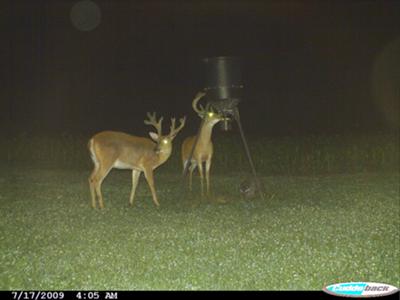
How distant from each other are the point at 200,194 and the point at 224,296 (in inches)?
161

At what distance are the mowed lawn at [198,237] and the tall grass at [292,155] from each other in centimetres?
168

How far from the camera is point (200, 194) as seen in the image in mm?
7418

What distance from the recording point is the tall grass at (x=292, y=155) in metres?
9.83

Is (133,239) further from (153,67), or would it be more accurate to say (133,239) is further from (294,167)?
(153,67)

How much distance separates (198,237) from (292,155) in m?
5.22

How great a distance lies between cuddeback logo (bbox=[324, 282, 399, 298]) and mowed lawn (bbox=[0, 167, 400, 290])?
1.80 m

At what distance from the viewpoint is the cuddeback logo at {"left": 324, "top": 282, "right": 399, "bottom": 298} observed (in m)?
1.90

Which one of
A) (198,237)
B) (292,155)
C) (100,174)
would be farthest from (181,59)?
(198,237)

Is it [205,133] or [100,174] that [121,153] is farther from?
[205,133]

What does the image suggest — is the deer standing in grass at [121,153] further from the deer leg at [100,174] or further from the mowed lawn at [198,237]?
the mowed lawn at [198,237]

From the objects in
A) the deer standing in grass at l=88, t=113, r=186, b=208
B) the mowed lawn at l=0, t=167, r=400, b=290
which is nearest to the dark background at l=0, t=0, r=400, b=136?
the mowed lawn at l=0, t=167, r=400, b=290

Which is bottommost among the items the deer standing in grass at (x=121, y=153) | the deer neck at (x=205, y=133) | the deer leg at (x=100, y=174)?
the deer leg at (x=100, y=174)

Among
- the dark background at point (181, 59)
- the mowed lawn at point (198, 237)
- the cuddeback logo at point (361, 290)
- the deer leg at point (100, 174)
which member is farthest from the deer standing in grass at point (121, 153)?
the dark background at point (181, 59)

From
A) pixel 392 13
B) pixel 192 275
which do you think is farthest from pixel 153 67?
pixel 192 275
